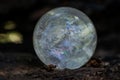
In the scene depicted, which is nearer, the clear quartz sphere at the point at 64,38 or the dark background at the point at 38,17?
the clear quartz sphere at the point at 64,38

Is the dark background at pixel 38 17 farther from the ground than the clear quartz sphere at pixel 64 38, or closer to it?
farther from the ground

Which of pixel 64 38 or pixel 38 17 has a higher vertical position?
pixel 38 17

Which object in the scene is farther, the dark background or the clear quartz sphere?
the dark background

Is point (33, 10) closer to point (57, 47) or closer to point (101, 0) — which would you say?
point (101, 0)

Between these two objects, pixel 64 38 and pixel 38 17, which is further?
pixel 38 17

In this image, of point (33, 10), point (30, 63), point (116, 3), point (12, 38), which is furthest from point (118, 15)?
point (30, 63)

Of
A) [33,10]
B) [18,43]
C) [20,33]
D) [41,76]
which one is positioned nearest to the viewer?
[41,76]

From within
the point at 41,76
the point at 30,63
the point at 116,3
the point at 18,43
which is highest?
the point at 116,3

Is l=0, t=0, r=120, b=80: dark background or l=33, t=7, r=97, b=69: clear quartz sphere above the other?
l=0, t=0, r=120, b=80: dark background
